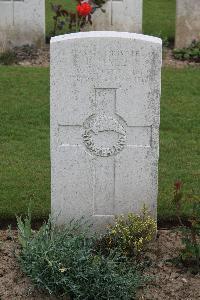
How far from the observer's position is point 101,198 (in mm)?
5625

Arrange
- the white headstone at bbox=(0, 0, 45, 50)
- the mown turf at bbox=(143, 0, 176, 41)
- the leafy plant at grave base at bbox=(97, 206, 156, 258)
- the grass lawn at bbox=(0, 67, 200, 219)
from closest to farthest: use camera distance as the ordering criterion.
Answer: the leafy plant at grave base at bbox=(97, 206, 156, 258)
the grass lawn at bbox=(0, 67, 200, 219)
the white headstone at bbox=(0, 0, 45, 50)
the mown turf at bbox=(143, 0, 176, 41)

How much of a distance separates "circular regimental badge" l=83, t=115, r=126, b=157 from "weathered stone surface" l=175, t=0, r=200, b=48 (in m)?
5.88

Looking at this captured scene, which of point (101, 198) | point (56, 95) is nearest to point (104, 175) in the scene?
point (101, 198)

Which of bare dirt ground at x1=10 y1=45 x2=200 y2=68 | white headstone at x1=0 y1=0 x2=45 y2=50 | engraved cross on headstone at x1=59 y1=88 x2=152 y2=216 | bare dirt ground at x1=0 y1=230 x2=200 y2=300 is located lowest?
bare dirt ground at x1=0 y1=230 x2=200 y2=300

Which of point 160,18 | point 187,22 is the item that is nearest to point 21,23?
point 187,22

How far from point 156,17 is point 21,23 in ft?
11.0

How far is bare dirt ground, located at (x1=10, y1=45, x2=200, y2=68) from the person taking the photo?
10.9 metres

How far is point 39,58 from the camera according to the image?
11.0 m

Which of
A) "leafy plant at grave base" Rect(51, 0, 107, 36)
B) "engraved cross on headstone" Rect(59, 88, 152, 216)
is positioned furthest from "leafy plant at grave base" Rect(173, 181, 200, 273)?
"leafy plant at grave base" Rect(51, 0, 107, 36)

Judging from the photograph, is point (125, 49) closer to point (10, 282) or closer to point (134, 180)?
point (134, 180)

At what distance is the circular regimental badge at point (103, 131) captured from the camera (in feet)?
17.9

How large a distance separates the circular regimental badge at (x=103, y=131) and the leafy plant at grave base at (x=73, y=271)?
658 mm

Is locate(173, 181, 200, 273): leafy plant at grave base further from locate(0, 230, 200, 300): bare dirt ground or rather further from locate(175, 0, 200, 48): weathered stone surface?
locate(175, 0, 200, 48): weathered stone surface

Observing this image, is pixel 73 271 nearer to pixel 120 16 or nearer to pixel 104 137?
pixel 104 137
